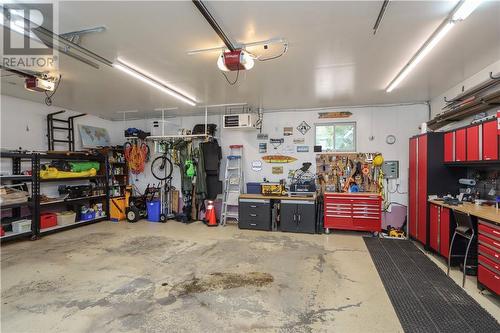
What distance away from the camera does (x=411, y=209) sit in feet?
16.0

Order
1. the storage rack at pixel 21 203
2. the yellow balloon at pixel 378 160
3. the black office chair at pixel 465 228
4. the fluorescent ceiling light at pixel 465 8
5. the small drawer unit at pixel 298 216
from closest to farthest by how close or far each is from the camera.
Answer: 1. the fluorescent ceiling light at pixel 465 8
2. the black office chair at pixel 465 228
3. the storage rack at pixel 21 203
4. the small drawer unit at pixel 298 216
5. the yellow balloon at pixel 378 160

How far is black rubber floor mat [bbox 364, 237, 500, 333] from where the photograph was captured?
90.5 inches

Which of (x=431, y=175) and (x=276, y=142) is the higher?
(x=276, y=142)

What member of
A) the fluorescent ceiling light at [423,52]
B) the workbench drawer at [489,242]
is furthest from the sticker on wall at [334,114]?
the workbench drawer at [489,242]

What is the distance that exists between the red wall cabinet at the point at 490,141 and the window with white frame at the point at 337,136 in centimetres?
262

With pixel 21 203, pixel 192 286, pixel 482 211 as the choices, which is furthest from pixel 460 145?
pixel 21 203

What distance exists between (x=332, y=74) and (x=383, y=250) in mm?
3050

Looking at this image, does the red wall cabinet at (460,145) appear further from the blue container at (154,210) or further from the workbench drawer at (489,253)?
the blue container at (154,210)

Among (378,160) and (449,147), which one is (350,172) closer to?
(378,160)

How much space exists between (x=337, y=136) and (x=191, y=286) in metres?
4.61

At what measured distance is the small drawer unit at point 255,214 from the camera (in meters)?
5.66

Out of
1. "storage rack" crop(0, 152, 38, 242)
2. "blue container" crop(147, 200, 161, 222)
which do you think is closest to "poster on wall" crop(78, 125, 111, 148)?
"storage rack" crop(0, 152, 38, 242)

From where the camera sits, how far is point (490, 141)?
10.6ft

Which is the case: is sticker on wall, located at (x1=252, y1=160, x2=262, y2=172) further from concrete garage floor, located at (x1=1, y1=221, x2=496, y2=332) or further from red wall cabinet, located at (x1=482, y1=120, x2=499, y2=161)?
red wall cabinet, located at (x1=482, y1=120, x2=499, y2=161)
